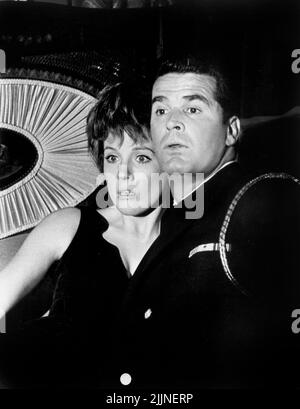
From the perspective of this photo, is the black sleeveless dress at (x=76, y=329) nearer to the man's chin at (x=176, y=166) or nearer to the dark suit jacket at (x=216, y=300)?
the dark suit jacket at (x=216, y=300)

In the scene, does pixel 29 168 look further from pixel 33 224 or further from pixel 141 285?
pixel 141 285

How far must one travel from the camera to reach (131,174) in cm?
167

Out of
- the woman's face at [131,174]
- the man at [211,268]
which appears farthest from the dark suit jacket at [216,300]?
the woman's face at [131,174]

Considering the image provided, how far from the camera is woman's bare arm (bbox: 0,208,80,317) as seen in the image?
1.68 metres

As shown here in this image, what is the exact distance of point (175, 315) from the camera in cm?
164

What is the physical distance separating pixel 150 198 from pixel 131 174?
89 mm

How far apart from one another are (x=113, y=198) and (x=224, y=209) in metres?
0.31

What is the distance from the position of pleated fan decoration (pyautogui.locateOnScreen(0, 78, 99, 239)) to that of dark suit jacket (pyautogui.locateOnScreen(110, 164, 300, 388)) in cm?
31

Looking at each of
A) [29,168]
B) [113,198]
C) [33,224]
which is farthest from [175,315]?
[29,168]

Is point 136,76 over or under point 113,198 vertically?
over

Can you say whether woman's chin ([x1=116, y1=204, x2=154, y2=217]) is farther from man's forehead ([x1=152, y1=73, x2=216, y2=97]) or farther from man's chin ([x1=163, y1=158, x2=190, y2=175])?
man's forehead ([x1=152, y1=73, x2=216, y2=97])

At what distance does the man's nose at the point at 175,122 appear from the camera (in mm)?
1656

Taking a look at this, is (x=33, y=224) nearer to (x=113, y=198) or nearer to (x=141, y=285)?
(x=113, y=198)
